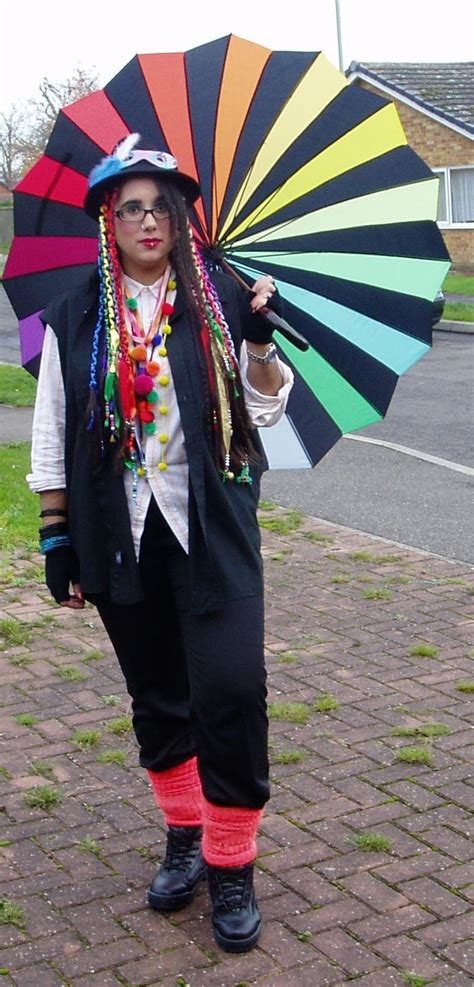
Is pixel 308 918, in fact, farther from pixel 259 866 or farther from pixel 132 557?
pixel 132 557

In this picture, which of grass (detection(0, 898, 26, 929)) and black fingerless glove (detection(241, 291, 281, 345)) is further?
grass (detection(0, 898, 26, 929))

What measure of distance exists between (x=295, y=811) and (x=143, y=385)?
64.8 inches

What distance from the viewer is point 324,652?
5902 millimetres

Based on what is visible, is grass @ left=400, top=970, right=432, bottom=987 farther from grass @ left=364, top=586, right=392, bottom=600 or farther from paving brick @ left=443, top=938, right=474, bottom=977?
grass @ left=364, top=586, right=392, bottom=600

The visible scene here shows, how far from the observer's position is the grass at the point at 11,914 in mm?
3718

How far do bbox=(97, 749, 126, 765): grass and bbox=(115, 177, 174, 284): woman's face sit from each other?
6.70 feet

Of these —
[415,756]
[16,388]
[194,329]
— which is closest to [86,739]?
[415,756]

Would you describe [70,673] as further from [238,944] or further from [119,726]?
[238,944]

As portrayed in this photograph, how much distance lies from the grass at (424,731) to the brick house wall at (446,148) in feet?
84.1

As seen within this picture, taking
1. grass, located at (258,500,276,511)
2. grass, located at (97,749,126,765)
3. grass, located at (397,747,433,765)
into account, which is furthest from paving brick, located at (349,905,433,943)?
grass, located at (258,500,276,511)

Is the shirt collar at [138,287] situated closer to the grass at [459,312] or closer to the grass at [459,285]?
the grass at [459,312]

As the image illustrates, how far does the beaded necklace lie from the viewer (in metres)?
3.45

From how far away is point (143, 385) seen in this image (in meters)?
3.44

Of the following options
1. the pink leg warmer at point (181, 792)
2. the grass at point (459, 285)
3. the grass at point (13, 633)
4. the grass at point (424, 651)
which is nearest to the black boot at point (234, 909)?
the pink leg warmer at point (181, 792)
